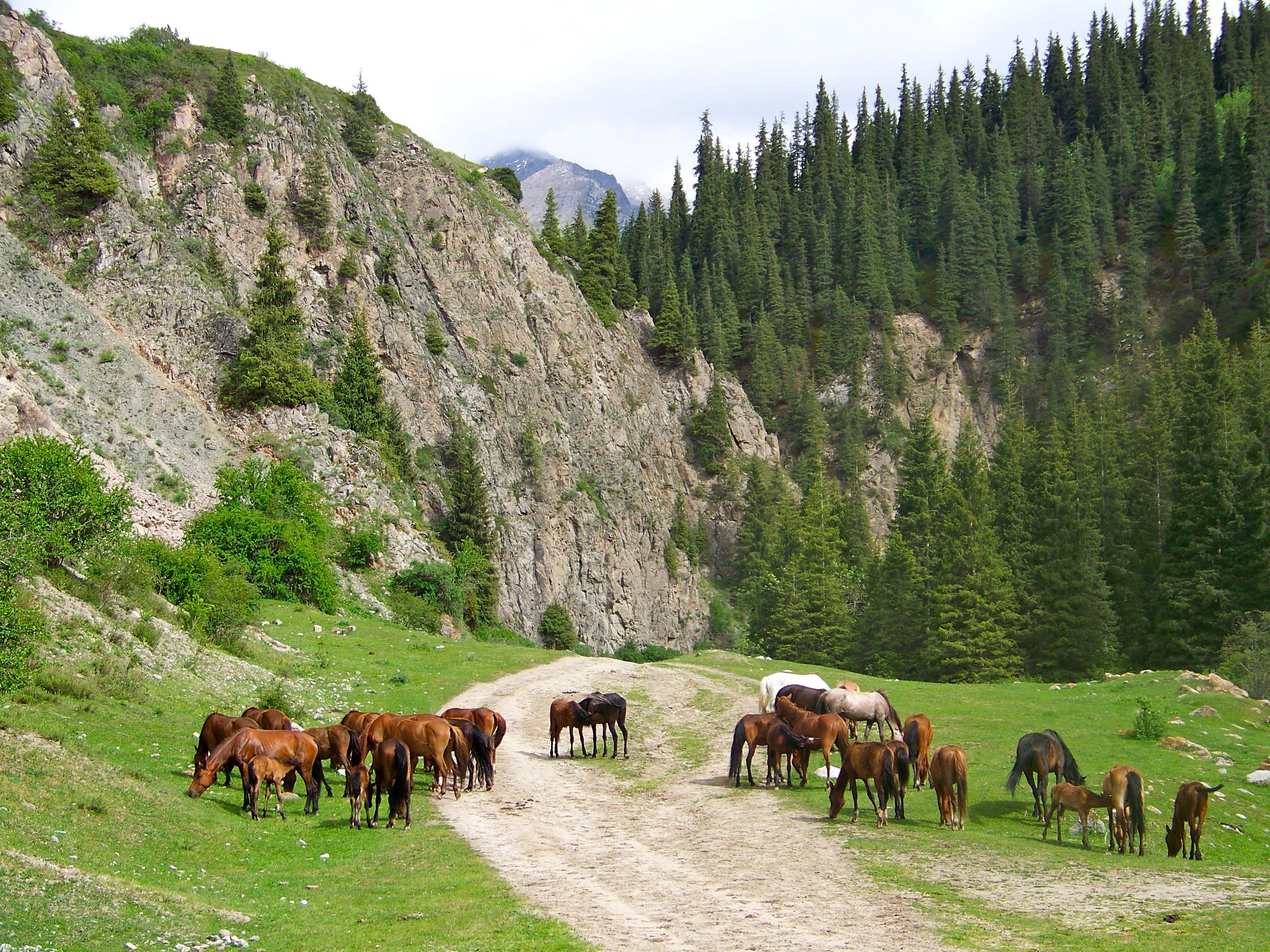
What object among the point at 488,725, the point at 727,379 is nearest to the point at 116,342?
the point at 488,725

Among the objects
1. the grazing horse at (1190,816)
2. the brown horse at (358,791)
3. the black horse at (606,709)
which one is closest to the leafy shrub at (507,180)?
the black horse at (606,709)

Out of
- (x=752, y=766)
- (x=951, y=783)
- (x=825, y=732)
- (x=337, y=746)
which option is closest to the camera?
(x=951, y=783)

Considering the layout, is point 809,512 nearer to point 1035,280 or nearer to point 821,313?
point 821,313

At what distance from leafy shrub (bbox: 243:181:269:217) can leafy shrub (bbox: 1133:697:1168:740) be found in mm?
66058

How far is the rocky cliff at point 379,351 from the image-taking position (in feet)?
173

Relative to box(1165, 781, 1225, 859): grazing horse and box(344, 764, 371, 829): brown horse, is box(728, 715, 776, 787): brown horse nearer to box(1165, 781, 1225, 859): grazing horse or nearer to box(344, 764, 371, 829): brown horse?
box(1165, 781, 1225, 859): grazing horse

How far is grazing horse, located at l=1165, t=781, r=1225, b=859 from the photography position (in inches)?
656

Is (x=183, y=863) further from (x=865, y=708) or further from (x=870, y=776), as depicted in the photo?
(x=865, y=708)

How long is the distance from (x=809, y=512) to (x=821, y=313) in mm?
55406

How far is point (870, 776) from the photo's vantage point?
57.5 feet

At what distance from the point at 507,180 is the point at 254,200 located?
3704 centimetres

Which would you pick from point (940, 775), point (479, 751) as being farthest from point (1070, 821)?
point (479, 751)

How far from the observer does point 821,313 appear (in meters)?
135

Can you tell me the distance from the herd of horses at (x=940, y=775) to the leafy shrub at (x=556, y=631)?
4981 cm
